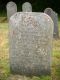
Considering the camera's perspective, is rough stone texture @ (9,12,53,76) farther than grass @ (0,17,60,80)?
No

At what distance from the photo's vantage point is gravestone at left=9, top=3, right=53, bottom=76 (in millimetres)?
6914

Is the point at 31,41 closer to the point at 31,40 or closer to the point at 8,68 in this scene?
the point at 31,40

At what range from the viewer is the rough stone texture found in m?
6.91

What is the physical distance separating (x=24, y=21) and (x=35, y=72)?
1.21 metres

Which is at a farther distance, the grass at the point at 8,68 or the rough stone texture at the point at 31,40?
the grass at the point at 8,68

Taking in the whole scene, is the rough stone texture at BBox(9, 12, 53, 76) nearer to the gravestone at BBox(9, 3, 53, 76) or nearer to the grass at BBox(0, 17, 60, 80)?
the gravestone at BBox(9, 3, 53, 76)

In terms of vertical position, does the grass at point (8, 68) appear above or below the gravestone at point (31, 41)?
below

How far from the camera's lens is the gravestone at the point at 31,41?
691 cm

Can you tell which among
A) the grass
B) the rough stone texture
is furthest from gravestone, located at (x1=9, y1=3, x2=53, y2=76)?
the grass

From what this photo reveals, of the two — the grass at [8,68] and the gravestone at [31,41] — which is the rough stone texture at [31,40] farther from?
the grass at [8,68]

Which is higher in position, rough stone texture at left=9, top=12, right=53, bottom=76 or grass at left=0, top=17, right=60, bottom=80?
rough stone texture at left=9, top=12, right=53, bottom=76

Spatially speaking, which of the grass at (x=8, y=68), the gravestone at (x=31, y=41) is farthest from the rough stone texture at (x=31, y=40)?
the grass at (x=8, y=68)

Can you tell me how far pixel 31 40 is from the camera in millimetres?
A: 6949

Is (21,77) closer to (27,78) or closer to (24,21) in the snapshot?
(27,78)
